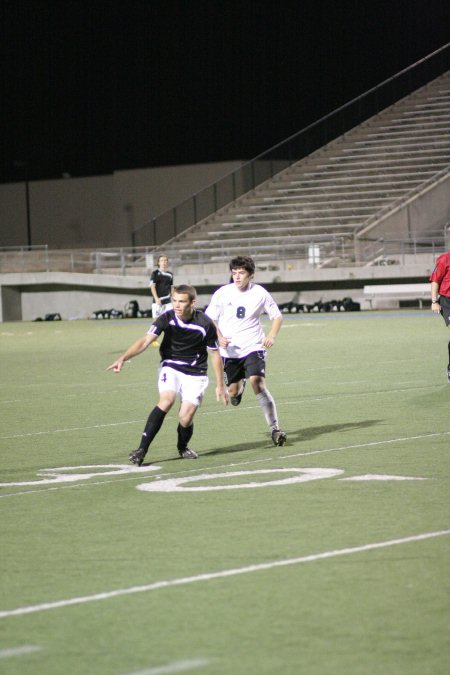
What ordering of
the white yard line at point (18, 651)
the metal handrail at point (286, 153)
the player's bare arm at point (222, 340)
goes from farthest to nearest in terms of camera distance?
the metal handrail at point (286, 153), the player's bare arm at point (222, 340), the white yard line at point (18, 651)

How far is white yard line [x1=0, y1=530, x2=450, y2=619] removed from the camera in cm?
592

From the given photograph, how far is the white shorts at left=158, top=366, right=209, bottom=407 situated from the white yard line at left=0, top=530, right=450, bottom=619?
12.5 ft

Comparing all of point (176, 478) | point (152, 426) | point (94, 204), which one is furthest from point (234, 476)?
point (94, 204)

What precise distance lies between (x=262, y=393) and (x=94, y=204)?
52.4 metres

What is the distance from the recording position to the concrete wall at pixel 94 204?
59.9 metres

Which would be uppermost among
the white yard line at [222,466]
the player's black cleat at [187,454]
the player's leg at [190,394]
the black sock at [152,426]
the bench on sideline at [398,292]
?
the bench on sideline at [398,292]

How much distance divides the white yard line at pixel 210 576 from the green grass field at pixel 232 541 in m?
0.02

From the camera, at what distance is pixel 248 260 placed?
12.0 metres

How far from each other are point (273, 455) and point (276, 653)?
604 cm

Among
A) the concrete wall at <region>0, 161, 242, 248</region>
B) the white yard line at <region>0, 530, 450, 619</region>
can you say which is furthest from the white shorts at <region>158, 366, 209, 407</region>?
the concrete wall at <region>0, 161, 242, 248</region>

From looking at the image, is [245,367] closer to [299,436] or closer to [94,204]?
[299,436]

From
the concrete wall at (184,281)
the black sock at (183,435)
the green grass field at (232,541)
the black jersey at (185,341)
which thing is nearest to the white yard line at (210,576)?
the green grass field at (232,541)

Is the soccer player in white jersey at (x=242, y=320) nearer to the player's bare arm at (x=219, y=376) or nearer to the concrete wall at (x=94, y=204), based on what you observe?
the player's bare arm at (x=219, y=376)

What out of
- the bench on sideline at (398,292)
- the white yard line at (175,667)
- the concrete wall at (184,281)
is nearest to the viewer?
the white yard line at (175,667)
